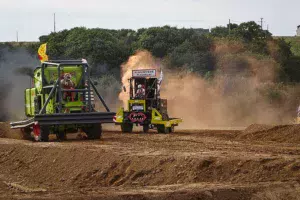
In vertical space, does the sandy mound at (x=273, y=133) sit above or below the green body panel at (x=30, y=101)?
below

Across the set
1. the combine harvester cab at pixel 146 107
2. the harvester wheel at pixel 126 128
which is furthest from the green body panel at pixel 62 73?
the harvester wheel at pixel 126 128

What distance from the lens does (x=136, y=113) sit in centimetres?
3447

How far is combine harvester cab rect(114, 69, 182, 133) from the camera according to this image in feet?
112

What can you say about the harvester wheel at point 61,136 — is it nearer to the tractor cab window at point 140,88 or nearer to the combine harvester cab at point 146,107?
the combine harvester cab at point 146,107

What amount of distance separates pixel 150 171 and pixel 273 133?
12.1 m

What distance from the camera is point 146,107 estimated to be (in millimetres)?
34625

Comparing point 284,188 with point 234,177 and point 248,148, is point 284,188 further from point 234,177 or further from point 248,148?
point 248,148

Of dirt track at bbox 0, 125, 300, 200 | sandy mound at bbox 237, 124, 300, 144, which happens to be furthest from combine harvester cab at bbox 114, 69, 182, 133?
dirt track at bbox 0, 125, 300, 200

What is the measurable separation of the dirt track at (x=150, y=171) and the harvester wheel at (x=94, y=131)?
2988mm

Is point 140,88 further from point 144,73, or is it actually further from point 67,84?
point 67,84

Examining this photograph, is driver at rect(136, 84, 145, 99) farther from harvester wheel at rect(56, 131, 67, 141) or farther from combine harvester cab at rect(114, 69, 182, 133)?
harvester wheel at rect(56, 131, 67, 141)

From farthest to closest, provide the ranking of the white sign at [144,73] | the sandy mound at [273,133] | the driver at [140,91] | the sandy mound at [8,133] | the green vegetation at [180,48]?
the green vegetation at [180,48], the driver at [140,91], the white sign at [144,73], the sandy mound at [8,133], the sandy mound at [273,133]

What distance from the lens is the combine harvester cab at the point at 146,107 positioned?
112 feet

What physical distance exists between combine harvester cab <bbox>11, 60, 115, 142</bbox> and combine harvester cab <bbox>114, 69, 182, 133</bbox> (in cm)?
474
